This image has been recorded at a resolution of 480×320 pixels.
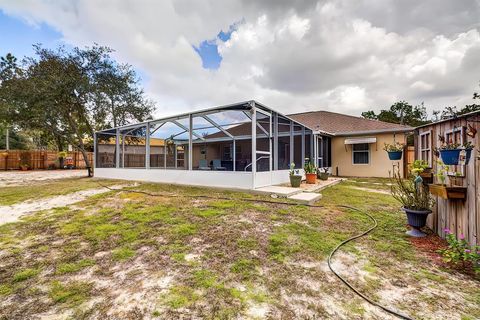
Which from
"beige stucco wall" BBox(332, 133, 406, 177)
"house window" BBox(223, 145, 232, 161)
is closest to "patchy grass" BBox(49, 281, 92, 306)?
"house window" BBox(223, 145, 232, 161)

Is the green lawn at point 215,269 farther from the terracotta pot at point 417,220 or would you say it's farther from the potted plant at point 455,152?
the potted plant at point 455,152

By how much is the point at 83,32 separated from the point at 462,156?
13.1 m

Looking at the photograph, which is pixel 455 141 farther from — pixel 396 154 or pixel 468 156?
pixel 396 154

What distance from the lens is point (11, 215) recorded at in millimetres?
4613

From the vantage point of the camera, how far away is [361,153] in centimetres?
1237

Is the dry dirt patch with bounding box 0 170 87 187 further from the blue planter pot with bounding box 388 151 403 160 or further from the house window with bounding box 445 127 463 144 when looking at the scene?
the house window with bounding box 445 127 463 144

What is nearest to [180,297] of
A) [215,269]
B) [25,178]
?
[215,269]

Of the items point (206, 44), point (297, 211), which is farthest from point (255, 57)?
point (297, 211)

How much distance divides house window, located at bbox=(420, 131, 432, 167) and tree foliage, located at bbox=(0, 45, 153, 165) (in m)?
13.8

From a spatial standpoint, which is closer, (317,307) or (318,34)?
(317,307)

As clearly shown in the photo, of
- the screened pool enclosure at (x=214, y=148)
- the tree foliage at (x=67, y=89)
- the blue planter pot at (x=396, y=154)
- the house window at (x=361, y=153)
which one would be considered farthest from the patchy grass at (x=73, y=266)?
the house window at (x=361, y=153)

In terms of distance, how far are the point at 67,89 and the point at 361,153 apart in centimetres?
1554

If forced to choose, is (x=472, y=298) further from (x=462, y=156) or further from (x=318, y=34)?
(x=318, y=34)

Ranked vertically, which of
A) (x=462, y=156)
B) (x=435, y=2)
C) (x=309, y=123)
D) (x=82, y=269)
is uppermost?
(x=435, y=2)
